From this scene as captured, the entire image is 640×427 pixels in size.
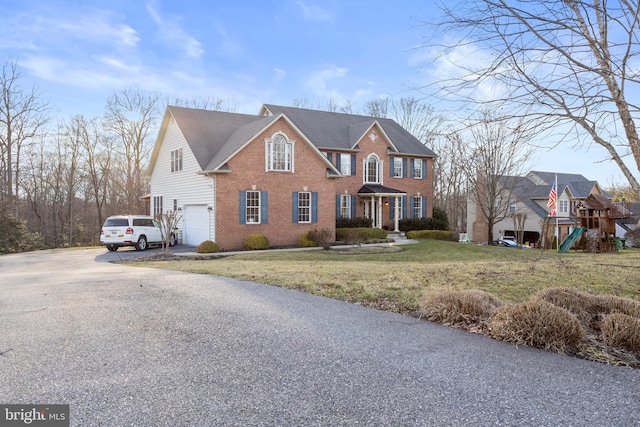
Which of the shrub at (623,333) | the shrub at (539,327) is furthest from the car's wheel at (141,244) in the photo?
the shrub at (623,333)

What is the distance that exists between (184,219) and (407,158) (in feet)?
53.4

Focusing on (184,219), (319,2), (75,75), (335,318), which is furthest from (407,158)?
(335,318)

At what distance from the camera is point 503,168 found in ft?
95.1

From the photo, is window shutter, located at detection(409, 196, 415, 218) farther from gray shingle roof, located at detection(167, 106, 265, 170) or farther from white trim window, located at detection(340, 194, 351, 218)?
gray shingle roof, located at detection(167, 106, 265, 170)

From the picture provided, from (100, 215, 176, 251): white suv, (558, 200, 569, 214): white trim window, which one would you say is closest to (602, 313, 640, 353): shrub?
(100, 215, 176, 251): white suv

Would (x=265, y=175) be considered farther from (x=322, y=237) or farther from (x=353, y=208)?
(x=353, y=208)

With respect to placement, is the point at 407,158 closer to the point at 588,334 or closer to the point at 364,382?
the point at 588,334

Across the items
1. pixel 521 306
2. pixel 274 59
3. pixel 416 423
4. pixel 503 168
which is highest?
pixel 274 59

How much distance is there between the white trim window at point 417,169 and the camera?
32281mm

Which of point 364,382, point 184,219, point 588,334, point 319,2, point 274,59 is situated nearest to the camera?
point 364,382

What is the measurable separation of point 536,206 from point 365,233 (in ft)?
82.1

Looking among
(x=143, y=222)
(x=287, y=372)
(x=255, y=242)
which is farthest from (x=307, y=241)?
(x=287, y=372)

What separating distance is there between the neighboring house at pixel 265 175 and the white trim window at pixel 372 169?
7 centimetres

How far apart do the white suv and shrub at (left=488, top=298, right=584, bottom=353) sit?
18884 millimetres
